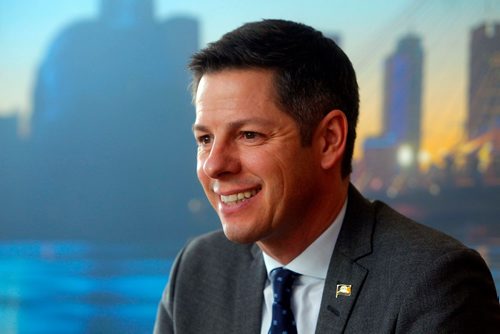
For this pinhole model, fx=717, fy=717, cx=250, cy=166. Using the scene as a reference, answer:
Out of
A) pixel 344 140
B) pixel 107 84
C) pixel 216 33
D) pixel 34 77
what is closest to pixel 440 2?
pixel 216 33

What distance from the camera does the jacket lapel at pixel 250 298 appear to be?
171 cm

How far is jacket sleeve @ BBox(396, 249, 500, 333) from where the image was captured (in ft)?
4.50

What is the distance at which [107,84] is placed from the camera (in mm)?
4105

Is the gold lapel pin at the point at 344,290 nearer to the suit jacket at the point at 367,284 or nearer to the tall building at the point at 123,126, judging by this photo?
the suit jacket at the point at 367,284

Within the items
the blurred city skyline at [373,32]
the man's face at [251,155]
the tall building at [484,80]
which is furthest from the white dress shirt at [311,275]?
the tall building at [484,80]

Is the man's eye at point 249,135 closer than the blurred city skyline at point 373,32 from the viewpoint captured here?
Yes

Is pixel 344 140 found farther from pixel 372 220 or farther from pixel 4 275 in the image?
pixel 4 275

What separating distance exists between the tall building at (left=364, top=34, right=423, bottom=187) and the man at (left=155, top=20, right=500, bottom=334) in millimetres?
2356

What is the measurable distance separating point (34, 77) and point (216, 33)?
1097 millimetres

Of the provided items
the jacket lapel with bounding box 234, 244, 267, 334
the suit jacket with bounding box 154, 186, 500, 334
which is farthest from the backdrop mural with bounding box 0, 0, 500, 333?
the jacket lapel with bounding box 234, 244, 267, 334

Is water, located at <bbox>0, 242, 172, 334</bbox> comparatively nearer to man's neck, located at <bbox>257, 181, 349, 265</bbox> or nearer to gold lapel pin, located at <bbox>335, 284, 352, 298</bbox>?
man's neck, located at <bbox>257, 181, 349, 265</bbox>

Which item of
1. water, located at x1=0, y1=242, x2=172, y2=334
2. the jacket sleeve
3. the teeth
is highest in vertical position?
water, located at x1=0, y1=242, x2=172, y2=334

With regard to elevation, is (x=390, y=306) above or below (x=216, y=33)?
below

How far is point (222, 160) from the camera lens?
152 centimetres
